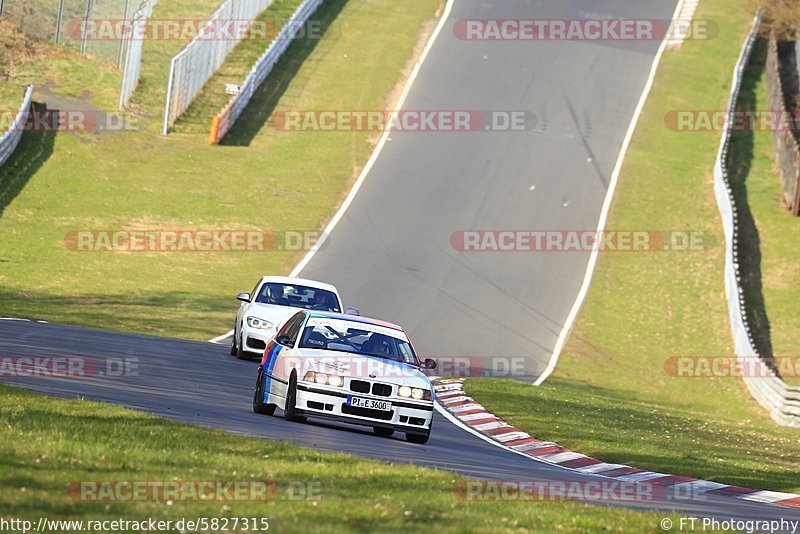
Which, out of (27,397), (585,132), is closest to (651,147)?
(585,132)

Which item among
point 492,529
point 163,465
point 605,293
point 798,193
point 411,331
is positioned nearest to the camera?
point 492,529

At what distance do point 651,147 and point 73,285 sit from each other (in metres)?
23.1

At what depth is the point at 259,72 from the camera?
46906 mm

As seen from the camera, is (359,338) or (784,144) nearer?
(359,338)

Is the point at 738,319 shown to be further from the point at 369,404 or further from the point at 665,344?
the point at 369,404

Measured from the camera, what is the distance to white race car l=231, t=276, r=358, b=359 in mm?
22766

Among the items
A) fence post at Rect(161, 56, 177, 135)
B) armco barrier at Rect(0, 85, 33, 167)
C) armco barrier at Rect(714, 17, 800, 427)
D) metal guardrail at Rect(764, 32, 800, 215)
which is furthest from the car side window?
metal guardrail at Rect(764, 32, 800, 215)

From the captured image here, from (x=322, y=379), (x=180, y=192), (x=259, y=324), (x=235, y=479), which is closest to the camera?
(x=235, y=479)

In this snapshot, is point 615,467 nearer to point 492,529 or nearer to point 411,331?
point 492,529

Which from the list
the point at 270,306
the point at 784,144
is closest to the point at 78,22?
the point at 784,144

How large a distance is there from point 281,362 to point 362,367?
0.95 meters

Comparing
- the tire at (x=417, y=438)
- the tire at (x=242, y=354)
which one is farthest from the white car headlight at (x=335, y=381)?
the tire at (x=242, y=354)

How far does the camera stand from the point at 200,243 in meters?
35.6

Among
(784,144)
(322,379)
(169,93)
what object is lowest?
(322,379)
